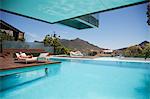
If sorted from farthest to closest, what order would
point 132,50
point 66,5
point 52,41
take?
point 52,41
point 132,50
point 66,5

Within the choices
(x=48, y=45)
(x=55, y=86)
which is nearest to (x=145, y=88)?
(x=55, y=86)

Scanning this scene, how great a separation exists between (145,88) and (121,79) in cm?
104

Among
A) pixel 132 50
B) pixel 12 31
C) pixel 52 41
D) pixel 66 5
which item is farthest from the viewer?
pixel 52 41

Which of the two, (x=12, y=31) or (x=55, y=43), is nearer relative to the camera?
(x=12, y=31)

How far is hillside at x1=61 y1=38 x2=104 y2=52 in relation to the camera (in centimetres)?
1368

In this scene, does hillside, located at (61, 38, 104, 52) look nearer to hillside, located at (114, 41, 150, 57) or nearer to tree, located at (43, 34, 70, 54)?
tree, located at (43, 34, 70, 54)

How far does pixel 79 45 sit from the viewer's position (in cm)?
1388

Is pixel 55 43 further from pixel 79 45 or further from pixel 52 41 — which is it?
pixel 79 45

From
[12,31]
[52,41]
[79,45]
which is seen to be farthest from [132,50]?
[12,31]

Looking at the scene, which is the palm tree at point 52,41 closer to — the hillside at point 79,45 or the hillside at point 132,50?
the hillside at point 79,45

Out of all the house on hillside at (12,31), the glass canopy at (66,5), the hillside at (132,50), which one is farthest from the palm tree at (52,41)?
the glass canopy at (66,5)

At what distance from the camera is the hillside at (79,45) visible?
539 inches

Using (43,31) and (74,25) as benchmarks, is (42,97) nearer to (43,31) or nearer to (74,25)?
(43,31)

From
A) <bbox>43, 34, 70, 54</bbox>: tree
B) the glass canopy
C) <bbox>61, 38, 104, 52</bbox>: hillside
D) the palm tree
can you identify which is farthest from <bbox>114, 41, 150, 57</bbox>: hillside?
the palm tree
